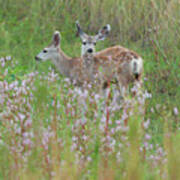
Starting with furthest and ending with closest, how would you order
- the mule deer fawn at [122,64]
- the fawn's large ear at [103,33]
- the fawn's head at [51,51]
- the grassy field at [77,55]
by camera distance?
the fawn's large ear at [103,33]
the fawn's head at [51,51]
the mule deer fawn at [122,64]
the grassy field at [77,55]

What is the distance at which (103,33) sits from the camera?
25.8 feet

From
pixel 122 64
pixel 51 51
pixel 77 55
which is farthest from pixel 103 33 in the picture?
pixel 122 64

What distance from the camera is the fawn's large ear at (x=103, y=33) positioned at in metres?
7.66

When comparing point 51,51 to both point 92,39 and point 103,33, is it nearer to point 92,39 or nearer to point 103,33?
point 92,39

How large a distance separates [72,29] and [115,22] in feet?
3.26

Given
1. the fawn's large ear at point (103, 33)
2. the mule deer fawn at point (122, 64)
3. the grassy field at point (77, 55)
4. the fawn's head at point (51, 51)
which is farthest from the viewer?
the fawn's large ear at point (103, 33)

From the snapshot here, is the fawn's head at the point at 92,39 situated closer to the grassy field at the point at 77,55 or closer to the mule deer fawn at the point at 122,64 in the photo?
the grassy field at the point at 77,55

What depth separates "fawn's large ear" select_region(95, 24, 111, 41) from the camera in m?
7.66

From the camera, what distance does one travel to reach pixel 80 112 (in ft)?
11.9

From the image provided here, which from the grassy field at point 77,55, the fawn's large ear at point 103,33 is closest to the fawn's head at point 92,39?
the fawn's large ear at point 103,33

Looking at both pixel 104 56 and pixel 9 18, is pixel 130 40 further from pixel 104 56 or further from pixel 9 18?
pixel 9 18

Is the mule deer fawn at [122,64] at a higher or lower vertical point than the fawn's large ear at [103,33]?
lower

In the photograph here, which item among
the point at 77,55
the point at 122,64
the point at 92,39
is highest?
the point at 92,39

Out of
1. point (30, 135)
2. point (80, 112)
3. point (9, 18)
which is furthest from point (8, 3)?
point (30, 135)
